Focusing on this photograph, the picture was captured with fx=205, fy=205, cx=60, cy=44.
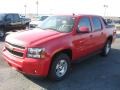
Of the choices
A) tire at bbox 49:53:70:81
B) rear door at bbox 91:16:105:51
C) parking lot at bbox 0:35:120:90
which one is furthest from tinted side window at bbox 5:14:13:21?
tire at bbox 49:53:70:81

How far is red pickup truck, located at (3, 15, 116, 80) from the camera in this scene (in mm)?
5020

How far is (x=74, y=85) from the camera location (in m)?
5.48

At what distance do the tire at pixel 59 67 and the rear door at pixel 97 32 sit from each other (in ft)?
6.04

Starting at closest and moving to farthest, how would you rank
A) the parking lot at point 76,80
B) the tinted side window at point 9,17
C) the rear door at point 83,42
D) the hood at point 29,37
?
1. the hood at point 29,37
2. the parking lot at point 76,80
3. the rear door at point 83,42
4. the tinted side window at point 9,17

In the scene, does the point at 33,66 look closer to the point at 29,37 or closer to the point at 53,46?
the point at 53,46

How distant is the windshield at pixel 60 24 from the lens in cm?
617

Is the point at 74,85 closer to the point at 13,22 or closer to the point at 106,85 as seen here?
the point at 106,85

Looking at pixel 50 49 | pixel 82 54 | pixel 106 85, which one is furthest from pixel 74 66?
pixel 50 49

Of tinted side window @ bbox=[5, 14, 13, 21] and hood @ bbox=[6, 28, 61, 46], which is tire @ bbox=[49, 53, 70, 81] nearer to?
hood @ bbox=[6, 28, 61, 46]

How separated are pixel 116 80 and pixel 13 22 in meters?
11.1

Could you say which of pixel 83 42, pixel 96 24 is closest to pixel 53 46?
pixel 83 42

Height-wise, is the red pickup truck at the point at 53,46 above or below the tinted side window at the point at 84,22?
below

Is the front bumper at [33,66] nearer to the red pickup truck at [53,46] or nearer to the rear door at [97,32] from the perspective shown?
the red pickup truck at [53,46]

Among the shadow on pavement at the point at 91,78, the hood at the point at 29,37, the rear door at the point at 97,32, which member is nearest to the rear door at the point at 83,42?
the rear door at the point at 97,32
